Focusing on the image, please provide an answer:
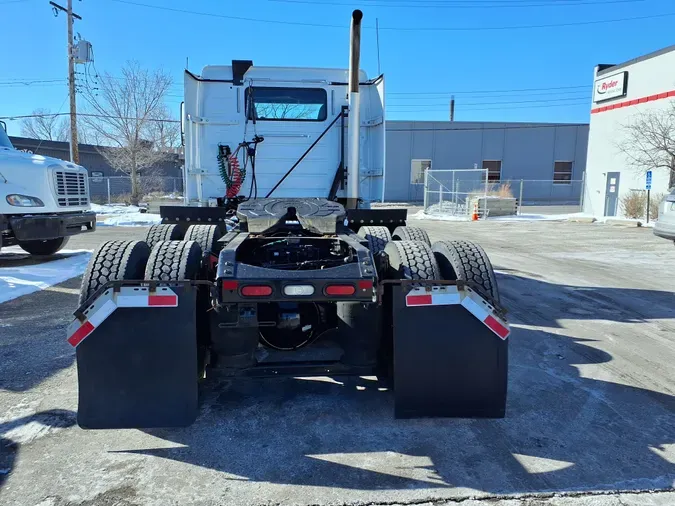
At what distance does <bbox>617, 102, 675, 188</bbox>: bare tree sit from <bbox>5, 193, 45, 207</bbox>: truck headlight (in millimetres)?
20371

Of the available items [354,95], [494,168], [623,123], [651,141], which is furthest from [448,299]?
[494,168]

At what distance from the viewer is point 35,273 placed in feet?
27.4

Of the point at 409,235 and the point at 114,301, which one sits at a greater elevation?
the point at 409,235

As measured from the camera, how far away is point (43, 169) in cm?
879

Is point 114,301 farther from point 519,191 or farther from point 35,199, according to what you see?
point 519,191

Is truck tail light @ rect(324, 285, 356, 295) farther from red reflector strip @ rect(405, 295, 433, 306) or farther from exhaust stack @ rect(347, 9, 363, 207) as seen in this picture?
exhaust stack @ rect(347, 9, 363, 207)

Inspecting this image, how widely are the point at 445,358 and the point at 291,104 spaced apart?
443cm

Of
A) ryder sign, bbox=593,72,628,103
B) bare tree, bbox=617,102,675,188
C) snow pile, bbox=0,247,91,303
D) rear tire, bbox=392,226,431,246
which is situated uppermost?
ryder sign, bbox=593,72,628,103

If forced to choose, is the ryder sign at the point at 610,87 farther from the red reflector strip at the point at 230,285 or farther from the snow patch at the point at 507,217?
the red reflector strip at the point at 230,285

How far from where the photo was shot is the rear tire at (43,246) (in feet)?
33.0

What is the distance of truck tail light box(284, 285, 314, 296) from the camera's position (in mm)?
2904

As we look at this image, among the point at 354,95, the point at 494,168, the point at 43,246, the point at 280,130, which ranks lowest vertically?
the point at 43,246

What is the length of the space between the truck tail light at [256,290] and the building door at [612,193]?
2289cm

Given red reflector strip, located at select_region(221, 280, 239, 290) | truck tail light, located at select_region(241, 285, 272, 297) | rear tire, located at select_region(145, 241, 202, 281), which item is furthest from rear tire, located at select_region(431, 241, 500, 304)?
rear tire, located at select_region(145, 241, 202, 281)
